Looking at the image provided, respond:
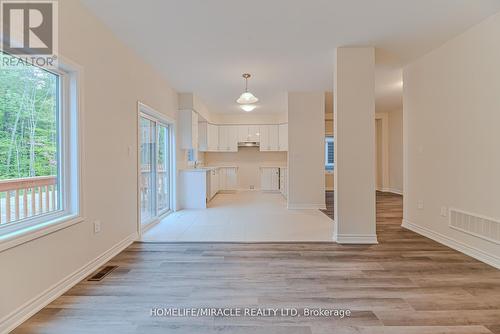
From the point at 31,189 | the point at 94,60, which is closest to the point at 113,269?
the point at 31,189

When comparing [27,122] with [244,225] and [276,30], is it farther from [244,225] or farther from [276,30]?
[244,225]

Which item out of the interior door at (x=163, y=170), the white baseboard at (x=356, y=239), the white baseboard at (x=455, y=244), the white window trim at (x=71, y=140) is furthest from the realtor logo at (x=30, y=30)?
the white baseboard at (x=455, y=244)

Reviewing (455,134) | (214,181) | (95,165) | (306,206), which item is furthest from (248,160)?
(95,165)

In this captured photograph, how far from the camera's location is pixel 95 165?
2.83 metres

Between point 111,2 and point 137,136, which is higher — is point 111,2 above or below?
above

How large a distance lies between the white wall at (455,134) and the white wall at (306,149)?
1880 millimetres

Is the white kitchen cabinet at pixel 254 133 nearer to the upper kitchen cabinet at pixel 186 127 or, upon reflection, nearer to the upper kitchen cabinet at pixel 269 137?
the upper kitchen cabinet at pixel 269 137

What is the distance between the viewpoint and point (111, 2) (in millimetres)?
2580

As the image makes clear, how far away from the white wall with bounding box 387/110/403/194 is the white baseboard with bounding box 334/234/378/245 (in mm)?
5540

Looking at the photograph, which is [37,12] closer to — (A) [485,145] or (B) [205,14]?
(B) [205,14]

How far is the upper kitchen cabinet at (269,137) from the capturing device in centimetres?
880

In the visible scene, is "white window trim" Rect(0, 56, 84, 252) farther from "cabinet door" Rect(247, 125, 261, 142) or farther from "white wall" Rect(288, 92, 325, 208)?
"cabinet door" Rect(247, 125, 261, 142)

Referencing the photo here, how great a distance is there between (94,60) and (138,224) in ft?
7.21

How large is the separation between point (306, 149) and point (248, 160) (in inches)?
146
